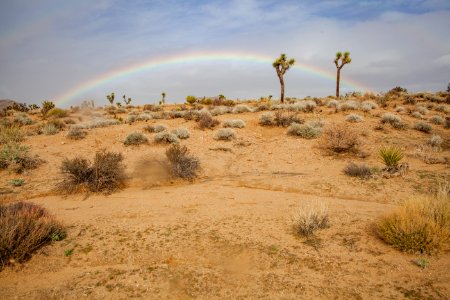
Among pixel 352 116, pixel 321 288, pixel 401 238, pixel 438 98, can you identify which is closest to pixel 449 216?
pixel 401 238

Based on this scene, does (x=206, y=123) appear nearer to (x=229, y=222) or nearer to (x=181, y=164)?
(x=181, y=164)

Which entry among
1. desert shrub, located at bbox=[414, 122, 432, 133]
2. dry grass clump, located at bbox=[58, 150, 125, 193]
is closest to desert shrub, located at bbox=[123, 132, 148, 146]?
dry grass clump, located at bbox=[58, 150, 125, 193]

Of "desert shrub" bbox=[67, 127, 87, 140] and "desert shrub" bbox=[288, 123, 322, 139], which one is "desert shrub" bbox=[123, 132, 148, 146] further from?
"desert shrub" bbox=[288, 123, 322, 139]

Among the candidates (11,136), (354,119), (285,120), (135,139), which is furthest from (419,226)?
(11,136)

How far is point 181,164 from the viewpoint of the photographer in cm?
1060

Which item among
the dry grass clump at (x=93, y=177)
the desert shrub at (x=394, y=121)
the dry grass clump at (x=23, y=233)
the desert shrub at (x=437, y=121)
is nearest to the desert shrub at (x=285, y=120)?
the desert shrub at (x=394, y=121)

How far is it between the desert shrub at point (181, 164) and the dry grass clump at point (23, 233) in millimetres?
4632

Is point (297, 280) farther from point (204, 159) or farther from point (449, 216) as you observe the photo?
point (204, 159)

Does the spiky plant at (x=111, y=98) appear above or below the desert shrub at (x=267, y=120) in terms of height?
above

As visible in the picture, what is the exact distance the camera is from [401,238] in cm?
518

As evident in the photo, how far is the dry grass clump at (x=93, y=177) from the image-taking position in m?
9.16

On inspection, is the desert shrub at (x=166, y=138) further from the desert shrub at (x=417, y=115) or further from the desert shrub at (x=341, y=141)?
the desert shrub at (x=417, y=115)

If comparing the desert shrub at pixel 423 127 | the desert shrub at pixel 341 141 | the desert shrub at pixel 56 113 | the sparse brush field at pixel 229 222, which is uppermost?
the desert shrub at pixel 56 113

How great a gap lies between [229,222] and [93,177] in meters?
5.18
